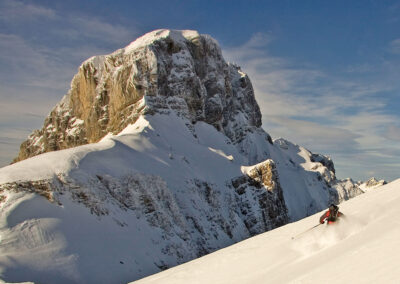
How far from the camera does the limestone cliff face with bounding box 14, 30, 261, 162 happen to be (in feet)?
188

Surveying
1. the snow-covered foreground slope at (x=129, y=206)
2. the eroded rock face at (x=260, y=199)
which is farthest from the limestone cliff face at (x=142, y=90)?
the eroded rock face at (x=260, y=199)

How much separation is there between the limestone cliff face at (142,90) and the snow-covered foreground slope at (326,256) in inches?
1600

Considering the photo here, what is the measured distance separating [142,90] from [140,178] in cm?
2609

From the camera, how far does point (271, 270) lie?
416 inches

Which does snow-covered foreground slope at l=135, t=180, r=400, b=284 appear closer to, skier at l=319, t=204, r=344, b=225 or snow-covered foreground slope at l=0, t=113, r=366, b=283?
skier at l=319, t=204, r=344, b=225

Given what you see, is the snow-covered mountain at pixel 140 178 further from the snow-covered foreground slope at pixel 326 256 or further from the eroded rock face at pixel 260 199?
the snow-covered foreground slope at pixel 326 256

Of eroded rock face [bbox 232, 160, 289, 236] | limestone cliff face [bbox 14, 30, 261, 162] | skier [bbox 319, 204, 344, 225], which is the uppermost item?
limestone cliff face [bbox 14, 30, 261, 162]

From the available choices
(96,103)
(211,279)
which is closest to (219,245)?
(211,279)

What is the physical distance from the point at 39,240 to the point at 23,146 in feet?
220

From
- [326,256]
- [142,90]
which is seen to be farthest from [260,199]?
[326,256]

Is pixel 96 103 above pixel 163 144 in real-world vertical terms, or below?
above

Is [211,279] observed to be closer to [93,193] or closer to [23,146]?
[93,193]

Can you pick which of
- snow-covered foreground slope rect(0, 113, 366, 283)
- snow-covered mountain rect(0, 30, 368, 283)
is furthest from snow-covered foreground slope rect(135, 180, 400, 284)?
snow-covered mountain rect(0, 30, 368, 283)

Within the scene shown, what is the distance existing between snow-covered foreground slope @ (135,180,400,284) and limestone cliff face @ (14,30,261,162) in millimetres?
40635
